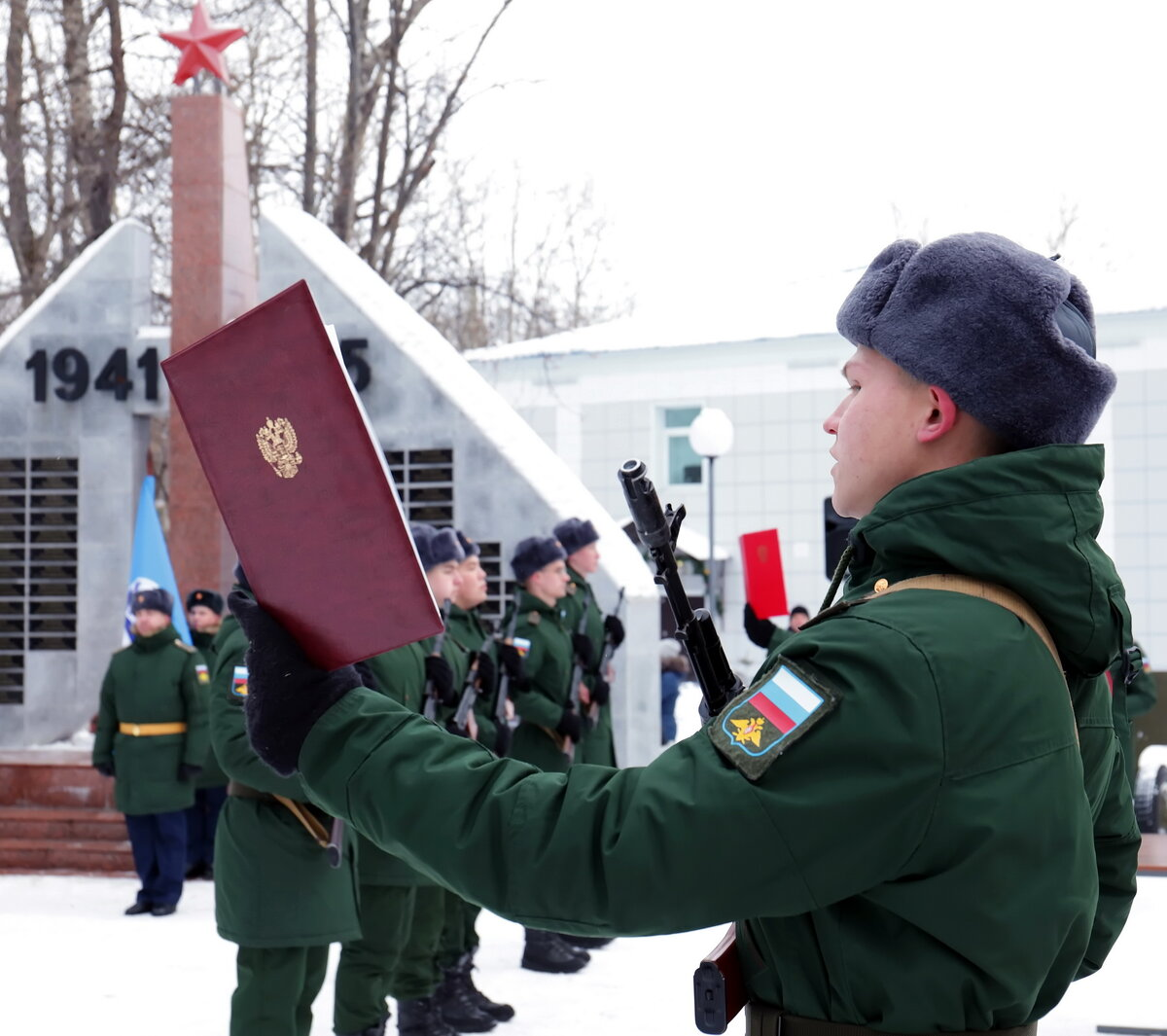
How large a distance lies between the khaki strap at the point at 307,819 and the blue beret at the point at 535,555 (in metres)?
3.11

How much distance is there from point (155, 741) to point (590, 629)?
2.66m

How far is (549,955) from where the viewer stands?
21.6 feet

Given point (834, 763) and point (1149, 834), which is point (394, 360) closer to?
point (1149, 834)

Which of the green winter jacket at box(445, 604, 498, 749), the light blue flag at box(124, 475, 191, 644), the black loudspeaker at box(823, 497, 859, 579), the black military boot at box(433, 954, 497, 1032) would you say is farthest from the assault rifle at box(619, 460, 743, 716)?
the light blue flag at box(124, 475, 191, 644)

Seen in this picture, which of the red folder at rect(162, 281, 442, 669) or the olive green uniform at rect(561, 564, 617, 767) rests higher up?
the red folder at rect(162, 281, 442, 669)

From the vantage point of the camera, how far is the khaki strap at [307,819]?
169 inches

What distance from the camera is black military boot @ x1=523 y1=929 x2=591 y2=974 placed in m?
6.52

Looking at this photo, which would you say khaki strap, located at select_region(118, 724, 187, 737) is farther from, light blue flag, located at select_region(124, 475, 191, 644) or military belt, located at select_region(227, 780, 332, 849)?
military belt, located at select_region(227, 780, 332, 849)

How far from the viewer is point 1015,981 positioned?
52.0 inches

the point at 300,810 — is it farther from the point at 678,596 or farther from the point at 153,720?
the point at 153,720

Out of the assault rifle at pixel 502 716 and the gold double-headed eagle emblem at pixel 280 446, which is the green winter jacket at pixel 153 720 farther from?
the gold double-headed eagle emblem at pixel 280 446

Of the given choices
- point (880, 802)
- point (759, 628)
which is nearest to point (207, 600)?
point (759, 628)

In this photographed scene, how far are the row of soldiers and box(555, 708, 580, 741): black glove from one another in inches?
0.4

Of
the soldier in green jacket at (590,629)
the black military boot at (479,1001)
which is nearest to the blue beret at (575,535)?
the soldier in green jacket at (590,629)
